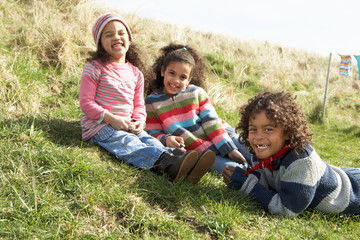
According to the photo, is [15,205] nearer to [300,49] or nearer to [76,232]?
[76,232]

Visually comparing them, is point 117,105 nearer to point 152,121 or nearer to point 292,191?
point 152,121

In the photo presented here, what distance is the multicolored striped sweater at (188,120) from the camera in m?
3.68

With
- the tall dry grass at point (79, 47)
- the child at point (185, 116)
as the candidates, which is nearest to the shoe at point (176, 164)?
the child at point (185, 116)

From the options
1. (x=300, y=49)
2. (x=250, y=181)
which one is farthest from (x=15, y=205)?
(x=300, y=49)

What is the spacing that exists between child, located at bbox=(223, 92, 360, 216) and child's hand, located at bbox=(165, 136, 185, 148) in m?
0.86

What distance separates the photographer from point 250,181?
110 inches

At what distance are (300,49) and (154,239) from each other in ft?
56.8

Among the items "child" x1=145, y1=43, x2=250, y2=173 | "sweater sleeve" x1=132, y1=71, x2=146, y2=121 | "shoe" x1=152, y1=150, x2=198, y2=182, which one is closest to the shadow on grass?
"child" x1=145, y1=43, x2=250, y2=173

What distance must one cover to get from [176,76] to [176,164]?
4.59ft

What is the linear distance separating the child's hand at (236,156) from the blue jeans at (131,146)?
0.82m

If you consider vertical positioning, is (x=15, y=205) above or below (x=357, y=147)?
above

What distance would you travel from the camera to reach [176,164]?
2709mm

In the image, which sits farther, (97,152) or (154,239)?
(97,152)

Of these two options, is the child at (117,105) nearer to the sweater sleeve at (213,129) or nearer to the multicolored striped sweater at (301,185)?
the multicolored striped sweater at (301,185)
